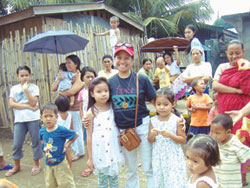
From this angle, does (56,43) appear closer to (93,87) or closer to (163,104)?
(93,87)

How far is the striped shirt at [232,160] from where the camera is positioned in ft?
7.70

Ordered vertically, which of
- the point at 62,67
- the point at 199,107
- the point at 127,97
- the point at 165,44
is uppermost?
the point at 165,44

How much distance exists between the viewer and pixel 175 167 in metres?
2.42

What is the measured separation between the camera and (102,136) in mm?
2500

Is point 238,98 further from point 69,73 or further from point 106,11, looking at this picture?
point 106,11

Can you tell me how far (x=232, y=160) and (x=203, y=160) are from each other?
0.87 m

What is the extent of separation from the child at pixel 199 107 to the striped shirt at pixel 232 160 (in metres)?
1.50

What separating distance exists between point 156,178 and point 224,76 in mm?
1488

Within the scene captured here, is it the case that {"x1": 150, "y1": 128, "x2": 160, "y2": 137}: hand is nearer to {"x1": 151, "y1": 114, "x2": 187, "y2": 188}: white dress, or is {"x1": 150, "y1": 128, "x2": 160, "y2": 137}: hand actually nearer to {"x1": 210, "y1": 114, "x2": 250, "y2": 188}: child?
{"x1": 151, "y1": 114, "x2": 187, "y2": 188}: white dress

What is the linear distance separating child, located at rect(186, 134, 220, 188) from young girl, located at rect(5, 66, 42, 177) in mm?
3039

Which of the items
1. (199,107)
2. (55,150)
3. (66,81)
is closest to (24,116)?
(66,81)

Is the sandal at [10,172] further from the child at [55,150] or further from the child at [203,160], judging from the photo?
the child at [203,160]

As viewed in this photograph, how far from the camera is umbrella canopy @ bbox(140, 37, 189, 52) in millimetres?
6656

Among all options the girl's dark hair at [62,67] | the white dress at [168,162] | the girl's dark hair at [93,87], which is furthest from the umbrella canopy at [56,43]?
the white dress at [168,162]
